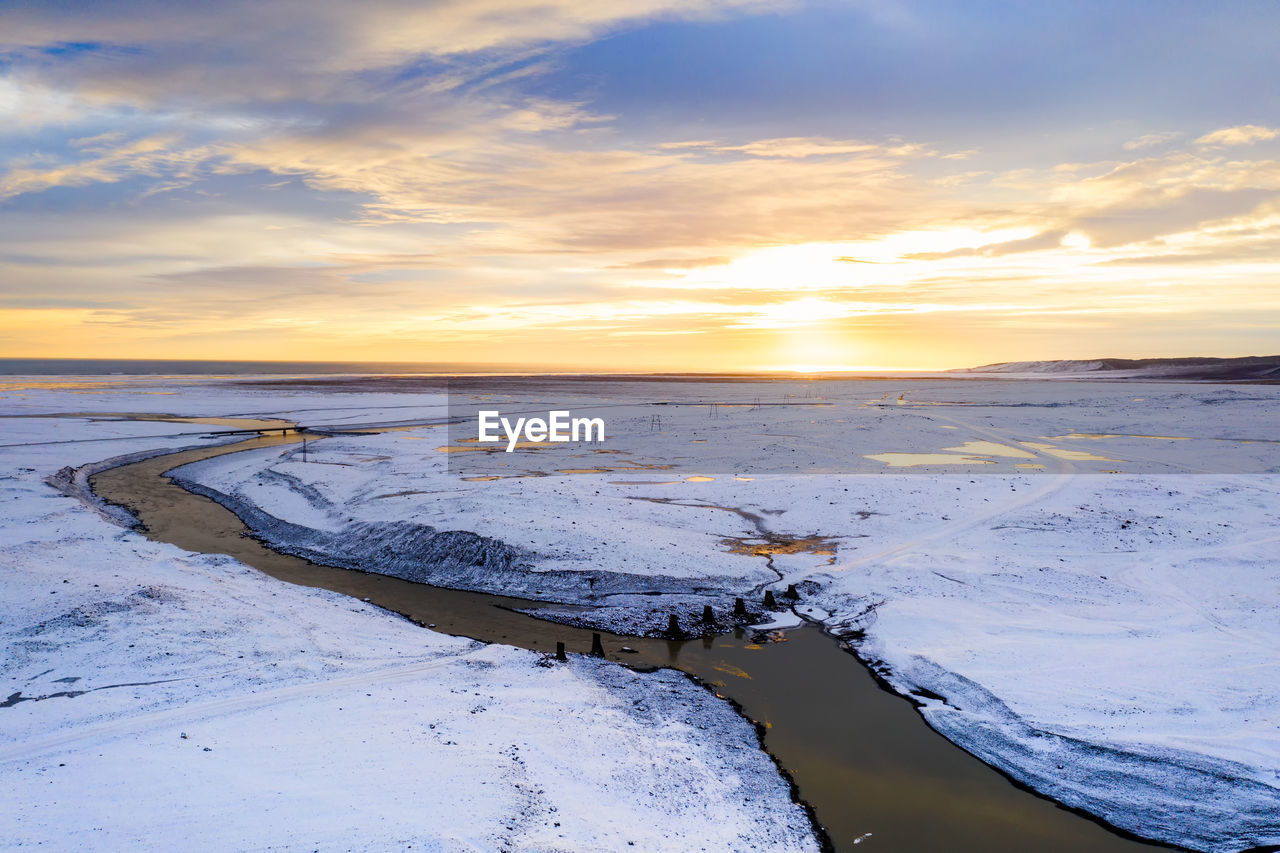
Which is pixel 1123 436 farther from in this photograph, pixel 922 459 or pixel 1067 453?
pixel 922 459

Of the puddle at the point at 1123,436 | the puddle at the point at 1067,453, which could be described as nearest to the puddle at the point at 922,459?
the puddle at the point at 1067,453

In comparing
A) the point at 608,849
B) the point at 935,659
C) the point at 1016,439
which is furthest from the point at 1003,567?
the point at 1016,439

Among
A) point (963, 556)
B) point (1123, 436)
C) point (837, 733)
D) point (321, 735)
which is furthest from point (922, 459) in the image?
point (321, 735)

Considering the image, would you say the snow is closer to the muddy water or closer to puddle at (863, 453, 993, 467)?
puddle at (863, 453, 993, 467)

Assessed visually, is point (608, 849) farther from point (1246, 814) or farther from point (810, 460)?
point (810, 460)

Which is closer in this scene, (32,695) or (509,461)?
(32,695)

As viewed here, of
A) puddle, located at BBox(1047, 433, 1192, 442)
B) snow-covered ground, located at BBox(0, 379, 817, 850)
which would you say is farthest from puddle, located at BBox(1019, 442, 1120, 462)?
snow-covered ground, located at BBox(0, 379, 817, 850)
